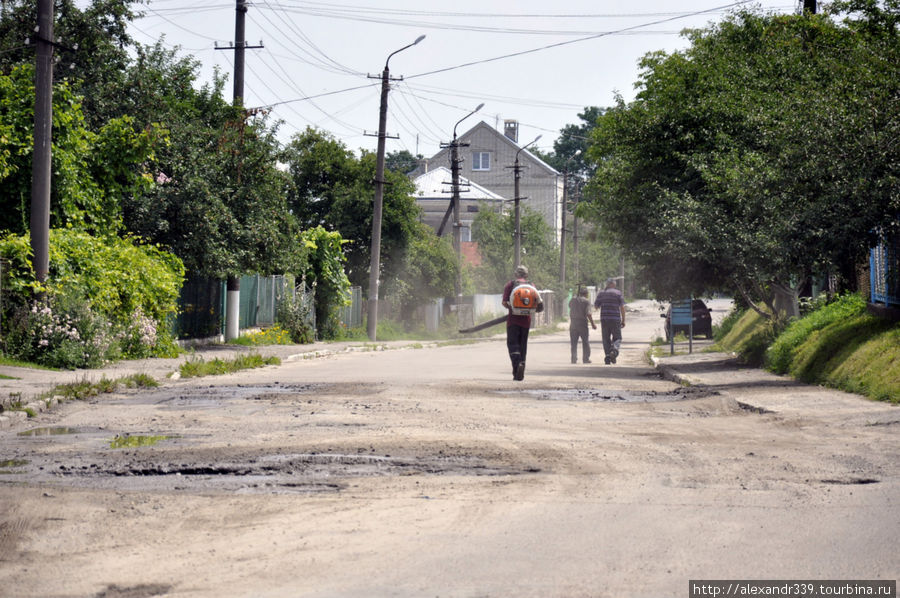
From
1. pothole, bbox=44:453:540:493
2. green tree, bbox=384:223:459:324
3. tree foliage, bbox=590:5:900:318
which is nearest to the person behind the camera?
pothole, bbox=44:453:540:493

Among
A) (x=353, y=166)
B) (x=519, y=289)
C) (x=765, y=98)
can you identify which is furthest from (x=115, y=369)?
(x=353, y=166)

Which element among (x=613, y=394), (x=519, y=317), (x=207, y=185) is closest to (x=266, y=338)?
(x=207, y=185)

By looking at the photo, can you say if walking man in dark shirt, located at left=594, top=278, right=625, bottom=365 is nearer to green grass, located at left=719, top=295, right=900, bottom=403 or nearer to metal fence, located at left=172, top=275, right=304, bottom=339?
green grass, located at left=719, top=295, right=900, bottom=403

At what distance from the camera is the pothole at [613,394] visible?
13.7 meters

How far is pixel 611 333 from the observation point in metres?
24.0

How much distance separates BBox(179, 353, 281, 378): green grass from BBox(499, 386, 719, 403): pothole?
18.9 feet

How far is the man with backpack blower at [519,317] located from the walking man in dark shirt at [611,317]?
20.7 ft

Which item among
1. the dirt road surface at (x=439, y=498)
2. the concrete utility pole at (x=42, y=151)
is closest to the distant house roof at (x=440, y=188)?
the concrete utility pole at (x=42, y=151)

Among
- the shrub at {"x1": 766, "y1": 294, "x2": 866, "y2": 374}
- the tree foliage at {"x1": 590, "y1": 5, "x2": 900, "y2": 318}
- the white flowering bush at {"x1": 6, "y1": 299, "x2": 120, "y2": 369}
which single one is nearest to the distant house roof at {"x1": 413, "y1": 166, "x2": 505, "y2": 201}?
the tree foliage at {"x1": 590, "y1": 5, "x2": 900, "y2": 318}

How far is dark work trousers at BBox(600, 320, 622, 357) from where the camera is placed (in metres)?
23.6

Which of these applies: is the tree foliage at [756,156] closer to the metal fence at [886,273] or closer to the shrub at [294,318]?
the metal fence at [886,273]

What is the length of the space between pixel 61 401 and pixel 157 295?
366 inches

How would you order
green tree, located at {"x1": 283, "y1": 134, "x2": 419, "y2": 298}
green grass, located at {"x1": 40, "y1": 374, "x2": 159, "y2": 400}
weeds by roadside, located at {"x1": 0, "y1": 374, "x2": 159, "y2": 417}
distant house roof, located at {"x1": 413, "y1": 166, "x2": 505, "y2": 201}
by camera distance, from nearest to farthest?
weeds by roadside, located at {"x1": 0, "y1": 374, "x2": 159, "y2": 417} → green grass, located at {"x1": 40, "y1": 374, "x2": 159, "y2": 400} → green tree, located at {"x1": 283, "y1": 134, "x2": 419, "y2": 298} → distant house roof, located at {"x1": 413, "y1": 166, "x2": 505, "y2": 201}

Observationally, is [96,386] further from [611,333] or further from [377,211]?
[377,211]
